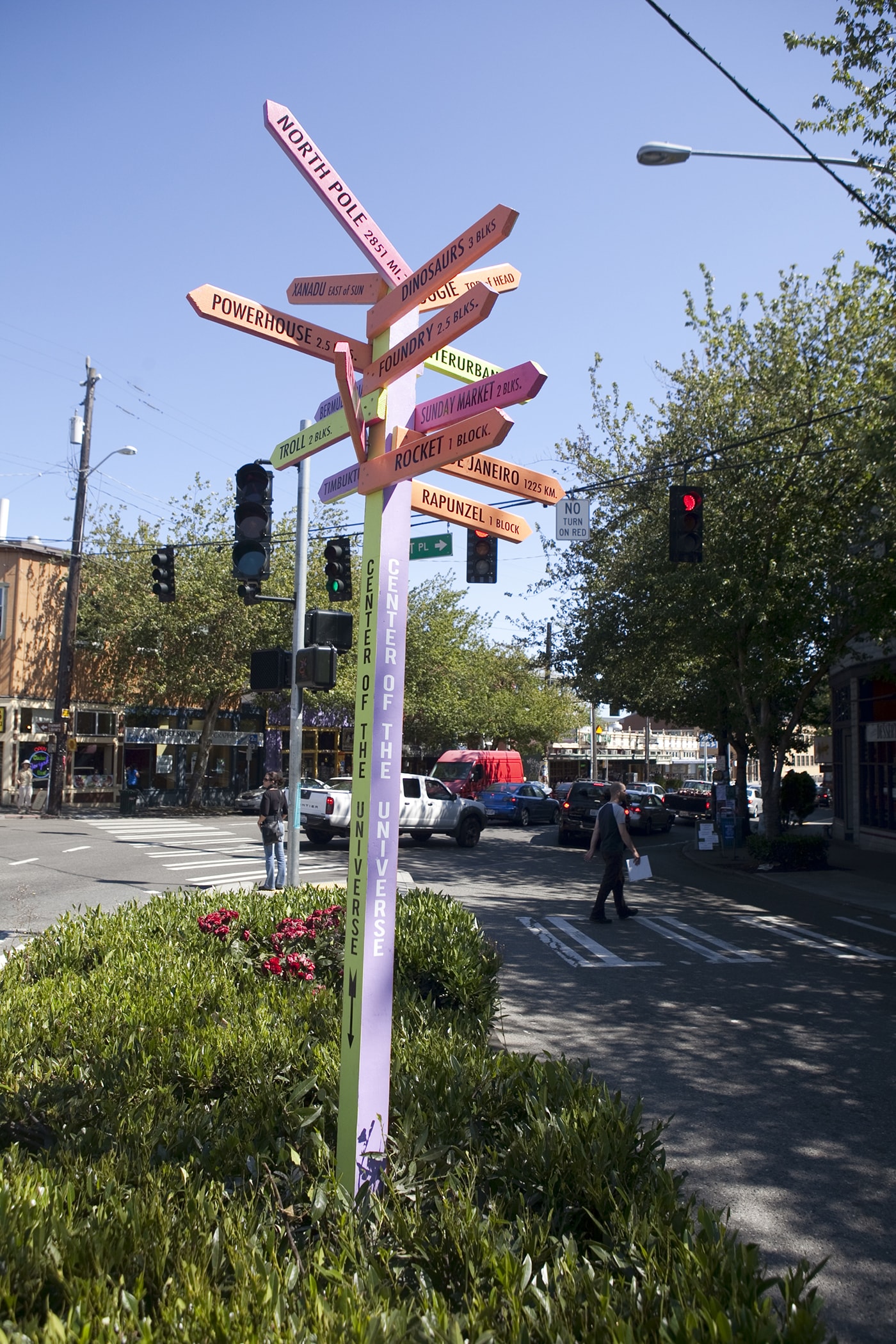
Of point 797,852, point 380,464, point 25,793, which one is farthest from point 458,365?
point 25,793

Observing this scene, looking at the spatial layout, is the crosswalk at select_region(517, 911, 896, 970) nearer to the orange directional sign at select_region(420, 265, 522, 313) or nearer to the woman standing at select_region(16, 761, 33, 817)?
the orange directional sign at select_region(420, 265, 522, 313)

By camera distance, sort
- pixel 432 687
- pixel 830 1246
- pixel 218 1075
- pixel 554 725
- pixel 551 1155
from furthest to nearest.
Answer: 1. pixel 554 725
2. pixel 432 687
3. pixel 218 1075
4. pixel 830 1246
5. pixel 551 1155

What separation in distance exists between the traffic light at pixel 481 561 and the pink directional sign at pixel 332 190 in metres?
10.8

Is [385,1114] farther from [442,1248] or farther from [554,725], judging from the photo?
[554,725]

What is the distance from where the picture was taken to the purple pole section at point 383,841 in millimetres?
3621

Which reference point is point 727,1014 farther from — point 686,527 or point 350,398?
point 686,527

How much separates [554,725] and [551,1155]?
62741 millimetres

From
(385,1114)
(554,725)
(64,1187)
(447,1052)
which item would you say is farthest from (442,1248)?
(554,725)

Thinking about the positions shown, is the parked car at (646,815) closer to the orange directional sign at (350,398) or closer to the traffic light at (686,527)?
the traffic light at (686,527)

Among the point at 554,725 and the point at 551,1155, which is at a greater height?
the point at 554,725

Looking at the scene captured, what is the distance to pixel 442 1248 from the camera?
3098 millimetres

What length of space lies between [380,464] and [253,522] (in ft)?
18.3

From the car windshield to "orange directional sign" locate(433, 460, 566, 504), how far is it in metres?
35.5

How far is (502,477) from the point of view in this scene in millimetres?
3938
